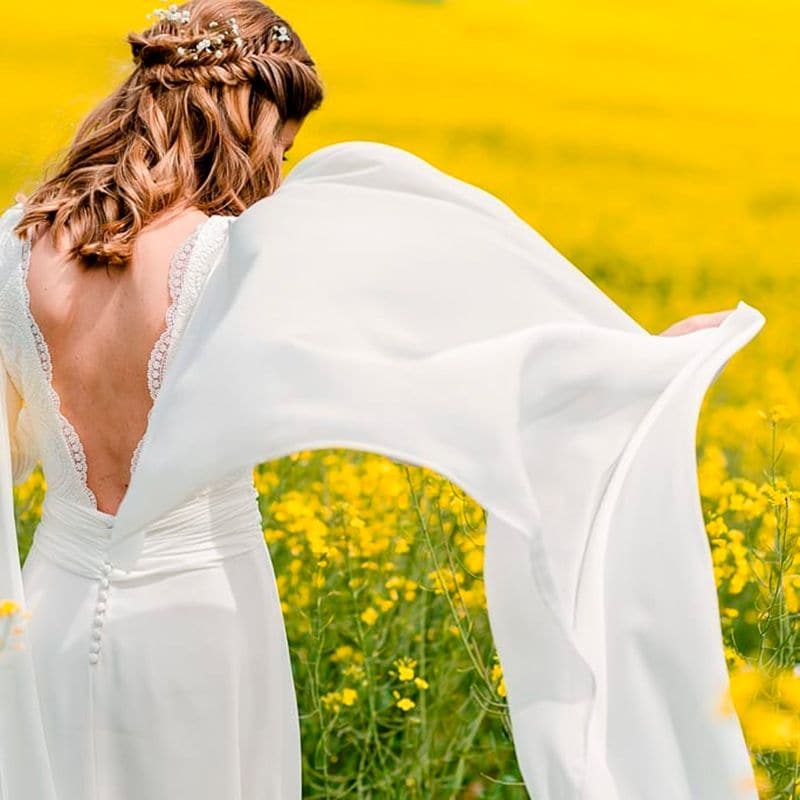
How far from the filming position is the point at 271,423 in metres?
1.77

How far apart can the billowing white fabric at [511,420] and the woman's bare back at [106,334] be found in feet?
Answer: 0.24

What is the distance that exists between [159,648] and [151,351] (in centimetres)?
39

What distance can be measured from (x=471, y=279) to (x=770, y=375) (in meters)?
3.61

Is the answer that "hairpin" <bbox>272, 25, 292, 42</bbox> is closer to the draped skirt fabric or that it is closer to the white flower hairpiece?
the white flower hairpiece

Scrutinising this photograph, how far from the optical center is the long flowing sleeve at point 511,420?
1784mm

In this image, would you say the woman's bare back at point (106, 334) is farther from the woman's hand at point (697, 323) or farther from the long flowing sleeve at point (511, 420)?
the woman's hand at point (697, 323)

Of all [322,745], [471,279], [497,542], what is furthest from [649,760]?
[322,745]

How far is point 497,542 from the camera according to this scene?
1.91m

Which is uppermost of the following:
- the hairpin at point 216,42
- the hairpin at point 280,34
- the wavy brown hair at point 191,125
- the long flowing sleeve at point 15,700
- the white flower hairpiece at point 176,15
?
the white flower hairpiece at point 176,15

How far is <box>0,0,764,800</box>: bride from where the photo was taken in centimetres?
181

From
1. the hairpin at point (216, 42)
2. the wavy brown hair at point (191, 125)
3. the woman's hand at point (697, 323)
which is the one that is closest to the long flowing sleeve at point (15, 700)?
the wavy brown hair at point (191, 125)

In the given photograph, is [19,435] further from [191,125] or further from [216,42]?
[216,42]

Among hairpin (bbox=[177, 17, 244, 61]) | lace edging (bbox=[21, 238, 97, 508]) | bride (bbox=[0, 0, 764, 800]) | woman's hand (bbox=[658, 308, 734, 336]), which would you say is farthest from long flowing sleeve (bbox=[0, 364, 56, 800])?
woman's hand (bbox=[658, 308, 734, 336])

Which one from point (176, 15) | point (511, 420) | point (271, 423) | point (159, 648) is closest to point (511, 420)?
point (511, 420)
